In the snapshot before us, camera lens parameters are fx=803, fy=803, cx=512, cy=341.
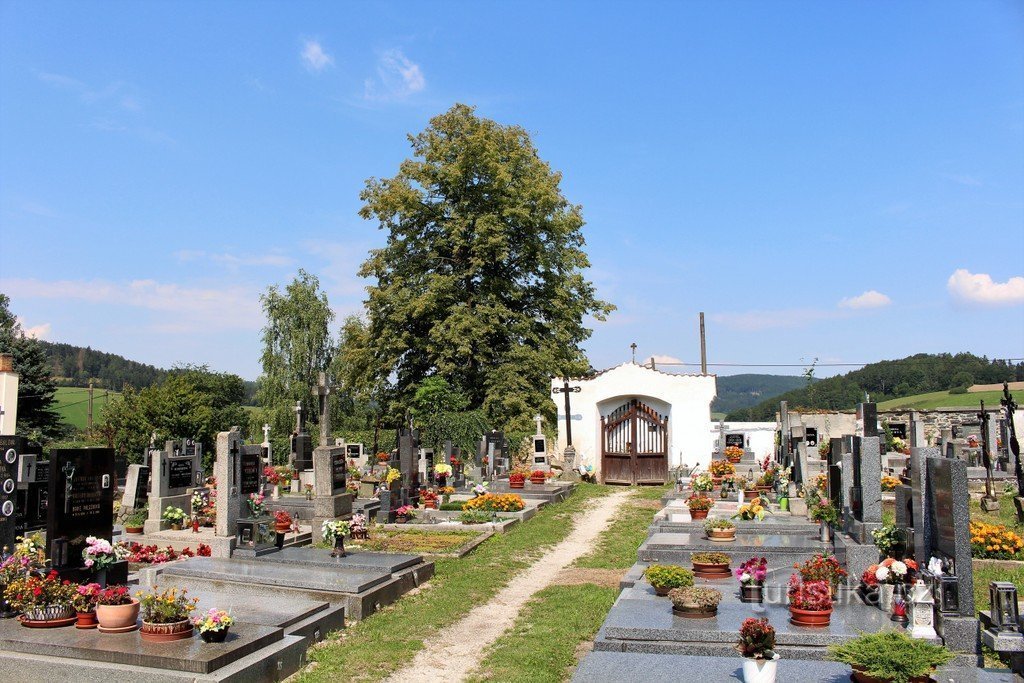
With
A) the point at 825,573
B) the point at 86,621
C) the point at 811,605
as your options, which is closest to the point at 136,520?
the point at 86,621

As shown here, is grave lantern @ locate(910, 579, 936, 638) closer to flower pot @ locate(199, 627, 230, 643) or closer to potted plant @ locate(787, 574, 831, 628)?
potted plant @ locate(787, 574, 831, 628)

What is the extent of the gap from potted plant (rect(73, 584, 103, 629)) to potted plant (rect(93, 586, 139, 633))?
83mm

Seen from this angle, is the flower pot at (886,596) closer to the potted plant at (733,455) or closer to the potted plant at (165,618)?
the potted plant at (165,618)

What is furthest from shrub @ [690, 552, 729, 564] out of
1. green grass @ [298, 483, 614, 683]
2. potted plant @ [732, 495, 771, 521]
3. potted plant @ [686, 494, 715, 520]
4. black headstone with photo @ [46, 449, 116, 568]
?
black headstone with photo @ [46, 449, 116, 568]

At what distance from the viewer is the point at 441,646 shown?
9.52 meters

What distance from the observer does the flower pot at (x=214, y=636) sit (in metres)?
7.79

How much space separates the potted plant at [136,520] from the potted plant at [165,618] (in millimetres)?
9140

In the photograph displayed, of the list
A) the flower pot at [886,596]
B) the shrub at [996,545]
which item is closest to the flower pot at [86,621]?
the flower pot at [886,596]

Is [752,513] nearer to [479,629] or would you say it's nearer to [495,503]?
[495,503]

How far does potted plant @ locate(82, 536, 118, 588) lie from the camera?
31.2ft

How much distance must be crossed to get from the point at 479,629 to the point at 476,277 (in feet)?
74.2

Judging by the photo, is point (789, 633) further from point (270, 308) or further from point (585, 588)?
point (270, 308)

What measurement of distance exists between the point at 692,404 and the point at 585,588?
64.9 ft

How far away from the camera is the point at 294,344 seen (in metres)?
44.6
